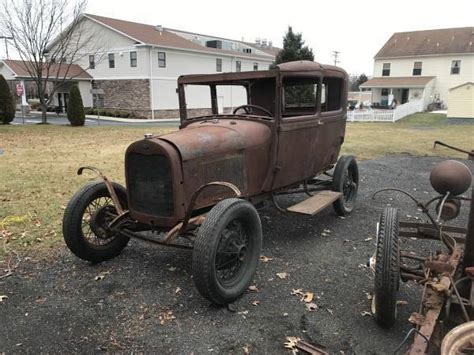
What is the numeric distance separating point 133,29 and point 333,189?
96.4ft

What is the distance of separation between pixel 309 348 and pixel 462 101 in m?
25.4

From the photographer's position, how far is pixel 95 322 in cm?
322

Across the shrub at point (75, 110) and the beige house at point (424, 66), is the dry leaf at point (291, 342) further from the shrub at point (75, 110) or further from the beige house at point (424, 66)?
the beige house at point (424, 66)

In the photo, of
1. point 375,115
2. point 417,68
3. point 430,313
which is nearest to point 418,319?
point 430,313

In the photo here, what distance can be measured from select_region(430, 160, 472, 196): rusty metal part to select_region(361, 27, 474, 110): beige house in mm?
36512

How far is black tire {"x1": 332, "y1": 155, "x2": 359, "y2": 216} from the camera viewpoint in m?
5.88

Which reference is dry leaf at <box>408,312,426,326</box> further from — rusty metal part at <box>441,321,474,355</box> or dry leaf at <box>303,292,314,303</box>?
dry leaf at <box>303,292,314,303</box>

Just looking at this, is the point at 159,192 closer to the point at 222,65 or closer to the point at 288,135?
the point at 288,135

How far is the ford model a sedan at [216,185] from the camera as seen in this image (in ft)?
11.5

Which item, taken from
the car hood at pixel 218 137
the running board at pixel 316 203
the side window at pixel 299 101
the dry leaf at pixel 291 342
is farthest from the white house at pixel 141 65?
the dry leaf at pixel 291 342

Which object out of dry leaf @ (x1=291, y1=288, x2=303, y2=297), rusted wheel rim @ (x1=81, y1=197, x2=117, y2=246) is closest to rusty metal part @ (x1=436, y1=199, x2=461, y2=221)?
dry leaf @ (x1=291, y1=288, x2=303, y2=297)

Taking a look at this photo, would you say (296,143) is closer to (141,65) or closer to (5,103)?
(5,103)

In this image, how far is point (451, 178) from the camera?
12.3 feet

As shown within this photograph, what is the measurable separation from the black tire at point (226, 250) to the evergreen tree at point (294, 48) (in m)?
19.7
